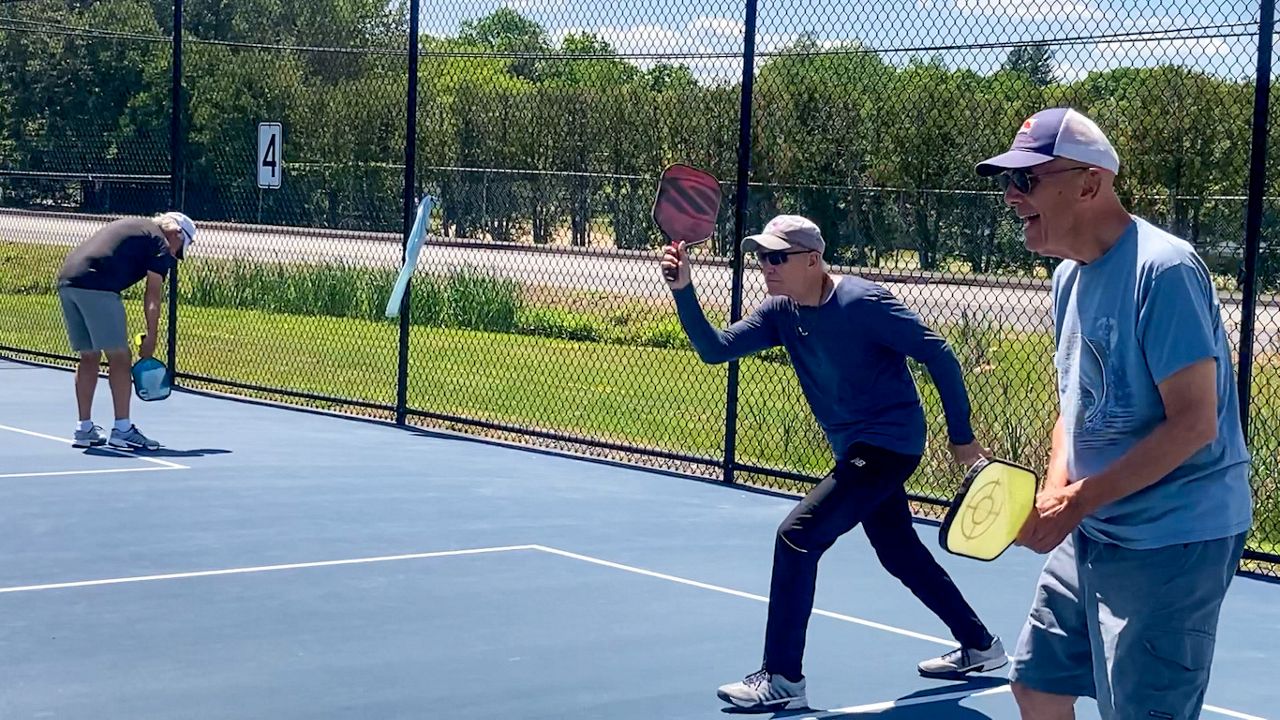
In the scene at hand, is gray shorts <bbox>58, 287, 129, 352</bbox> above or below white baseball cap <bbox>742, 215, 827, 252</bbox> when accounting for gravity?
below

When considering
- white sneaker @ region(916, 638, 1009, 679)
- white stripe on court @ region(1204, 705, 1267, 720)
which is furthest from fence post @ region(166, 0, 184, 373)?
white stripe on court @ region(1204, 705, 1267, 720)

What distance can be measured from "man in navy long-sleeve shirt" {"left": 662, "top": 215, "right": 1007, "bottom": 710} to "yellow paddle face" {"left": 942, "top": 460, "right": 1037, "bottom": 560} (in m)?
2.40

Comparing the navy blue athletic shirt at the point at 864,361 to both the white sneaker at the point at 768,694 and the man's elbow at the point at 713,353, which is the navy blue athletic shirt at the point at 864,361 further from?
the white sneaker at the point at 768,694

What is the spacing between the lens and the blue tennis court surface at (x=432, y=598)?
631 centimetres

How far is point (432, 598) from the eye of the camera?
7.86 metres

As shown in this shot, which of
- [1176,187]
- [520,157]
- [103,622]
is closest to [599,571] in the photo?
[103,622]

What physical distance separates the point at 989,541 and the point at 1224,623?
4736mm

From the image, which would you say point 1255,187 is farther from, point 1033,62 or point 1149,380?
point 1149,380

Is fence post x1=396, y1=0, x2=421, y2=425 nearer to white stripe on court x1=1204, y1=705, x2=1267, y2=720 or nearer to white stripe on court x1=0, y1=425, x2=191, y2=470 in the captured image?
white stripe on court x1=0, y1=425, x2=191, y2=470

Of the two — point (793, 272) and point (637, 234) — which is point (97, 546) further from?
point (637, 234)

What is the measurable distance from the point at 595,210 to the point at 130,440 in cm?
642

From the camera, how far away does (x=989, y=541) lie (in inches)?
148

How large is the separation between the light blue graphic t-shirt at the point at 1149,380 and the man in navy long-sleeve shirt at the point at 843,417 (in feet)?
7.37

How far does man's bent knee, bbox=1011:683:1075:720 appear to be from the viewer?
4.23 metres
